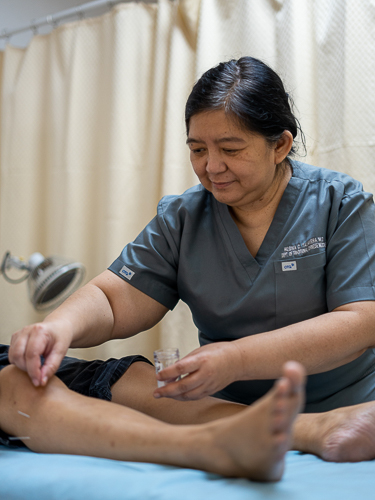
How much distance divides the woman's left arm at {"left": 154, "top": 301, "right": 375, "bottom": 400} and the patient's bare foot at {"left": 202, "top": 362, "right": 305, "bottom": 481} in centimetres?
20

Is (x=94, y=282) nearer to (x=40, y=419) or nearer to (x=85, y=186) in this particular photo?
(x=40, y=419)

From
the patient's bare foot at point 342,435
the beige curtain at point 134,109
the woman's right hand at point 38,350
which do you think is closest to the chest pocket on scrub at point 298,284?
the patient's bare foot at point 342,435

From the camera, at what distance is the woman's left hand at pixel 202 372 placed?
0.97 meters

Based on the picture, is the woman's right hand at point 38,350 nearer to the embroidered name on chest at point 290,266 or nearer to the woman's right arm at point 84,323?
the woman's right arm at point 84,323

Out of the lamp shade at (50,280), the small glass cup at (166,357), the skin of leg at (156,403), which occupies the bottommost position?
the skin of leg at (156,403)

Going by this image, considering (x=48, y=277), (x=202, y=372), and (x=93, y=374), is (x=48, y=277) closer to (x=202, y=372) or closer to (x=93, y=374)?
(x=93, y=374)

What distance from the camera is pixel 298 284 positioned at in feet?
4.28

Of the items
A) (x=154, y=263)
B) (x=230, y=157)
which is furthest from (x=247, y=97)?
(x=154, y=263)

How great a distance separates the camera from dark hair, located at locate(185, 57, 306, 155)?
122 cm

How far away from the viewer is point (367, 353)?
1377 millimetres

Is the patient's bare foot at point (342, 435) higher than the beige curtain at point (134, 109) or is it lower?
lower

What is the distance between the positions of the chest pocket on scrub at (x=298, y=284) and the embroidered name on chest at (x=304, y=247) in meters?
0.02

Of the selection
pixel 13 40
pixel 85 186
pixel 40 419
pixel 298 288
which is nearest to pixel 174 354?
pixel 40 419

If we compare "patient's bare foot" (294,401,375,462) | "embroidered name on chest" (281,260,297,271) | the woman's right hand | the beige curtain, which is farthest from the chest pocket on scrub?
the beige curtain
